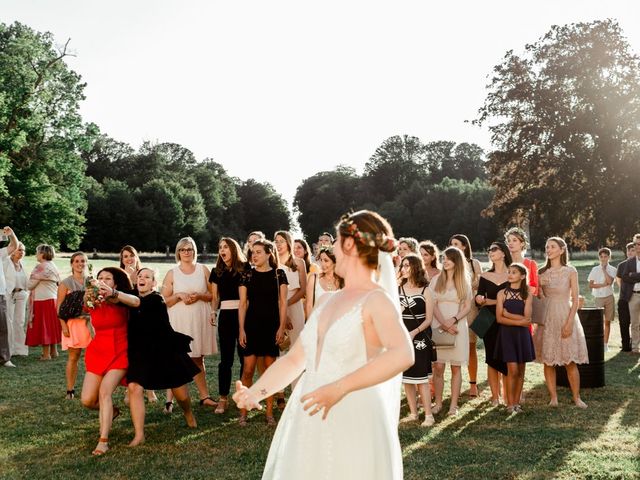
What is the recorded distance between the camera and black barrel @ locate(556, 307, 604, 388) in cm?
1006

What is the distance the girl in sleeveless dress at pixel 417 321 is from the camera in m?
8.04

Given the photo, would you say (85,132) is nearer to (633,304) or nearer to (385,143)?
(633,304)

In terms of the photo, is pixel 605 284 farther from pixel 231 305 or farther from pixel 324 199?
pixel 324 199

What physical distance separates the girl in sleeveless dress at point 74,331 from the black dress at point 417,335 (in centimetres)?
370

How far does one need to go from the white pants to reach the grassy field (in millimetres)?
4195

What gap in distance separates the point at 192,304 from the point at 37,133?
28.4 m

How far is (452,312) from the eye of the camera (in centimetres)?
889

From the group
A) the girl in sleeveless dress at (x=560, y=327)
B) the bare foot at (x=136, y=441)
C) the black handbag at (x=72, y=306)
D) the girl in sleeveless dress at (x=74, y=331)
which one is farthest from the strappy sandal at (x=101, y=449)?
the girl in sleeveless dress at (x=560, y=327)

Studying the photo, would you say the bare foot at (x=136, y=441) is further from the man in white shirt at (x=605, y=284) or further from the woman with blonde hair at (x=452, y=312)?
the man in white shirt at (x=605, y=284)

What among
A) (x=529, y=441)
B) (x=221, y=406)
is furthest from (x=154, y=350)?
→ (x=529, y=441)

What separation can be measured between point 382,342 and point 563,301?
21.2ft

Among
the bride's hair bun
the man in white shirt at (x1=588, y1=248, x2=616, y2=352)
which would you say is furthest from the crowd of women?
the man in white shirt at (x1=588, y1=248, x2=616, y2=352)

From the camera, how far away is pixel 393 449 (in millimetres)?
3469

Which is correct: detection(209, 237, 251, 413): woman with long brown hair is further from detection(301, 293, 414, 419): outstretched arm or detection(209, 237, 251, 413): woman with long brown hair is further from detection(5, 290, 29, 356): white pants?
detection(5, 290, 29, 356): white pants
